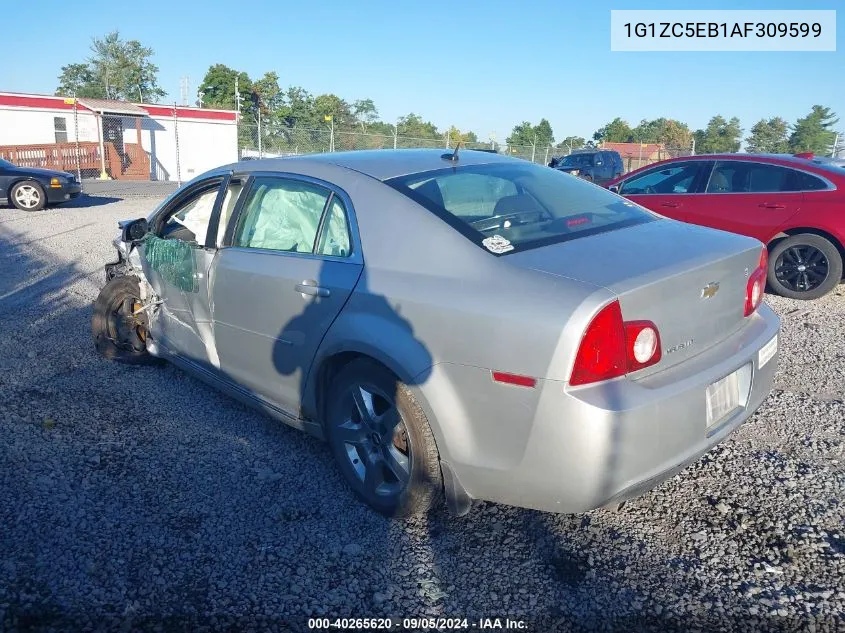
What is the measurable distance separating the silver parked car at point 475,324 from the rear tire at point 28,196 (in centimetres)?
1400

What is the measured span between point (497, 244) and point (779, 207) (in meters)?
5.51

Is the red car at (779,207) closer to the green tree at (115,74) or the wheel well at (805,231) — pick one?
the wheel well at (805,231)

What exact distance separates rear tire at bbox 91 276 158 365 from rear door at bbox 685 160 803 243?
18.6 feet

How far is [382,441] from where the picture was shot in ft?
9.96

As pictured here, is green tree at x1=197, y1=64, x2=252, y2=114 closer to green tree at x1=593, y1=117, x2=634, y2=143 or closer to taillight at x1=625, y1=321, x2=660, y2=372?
green tree at x1=593, y1=117, x2=634, y2=143

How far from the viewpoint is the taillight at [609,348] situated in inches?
92.0

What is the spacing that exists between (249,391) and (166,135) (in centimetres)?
3174

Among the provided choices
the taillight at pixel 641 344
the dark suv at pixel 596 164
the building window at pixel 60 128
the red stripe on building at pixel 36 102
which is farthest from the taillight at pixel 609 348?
the building window at pixel 60 128

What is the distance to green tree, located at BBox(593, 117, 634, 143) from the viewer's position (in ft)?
235

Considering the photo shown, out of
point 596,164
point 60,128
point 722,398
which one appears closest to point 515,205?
point 722,398

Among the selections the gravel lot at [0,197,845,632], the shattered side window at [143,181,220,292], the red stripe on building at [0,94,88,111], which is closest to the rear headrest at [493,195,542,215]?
the gravel lot at [0,197,845,632]

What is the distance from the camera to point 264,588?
262 centimetres

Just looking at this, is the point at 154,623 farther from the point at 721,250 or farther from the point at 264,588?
the point at 721,250

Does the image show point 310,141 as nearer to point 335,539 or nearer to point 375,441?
point 375,441
